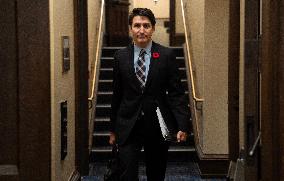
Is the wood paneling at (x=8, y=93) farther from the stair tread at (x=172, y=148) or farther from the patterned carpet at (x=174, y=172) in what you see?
the stair tread at (x=172, y=148)

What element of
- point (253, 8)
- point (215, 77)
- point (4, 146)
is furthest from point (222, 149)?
point (253, 8)

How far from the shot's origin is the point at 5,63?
3.33 m

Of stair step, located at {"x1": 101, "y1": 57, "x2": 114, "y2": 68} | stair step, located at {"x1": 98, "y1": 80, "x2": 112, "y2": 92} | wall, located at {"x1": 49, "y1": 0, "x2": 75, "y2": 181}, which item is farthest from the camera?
stair step, located at {"x1": 101, "y1": 57, "x2": 114, "y2": 68}

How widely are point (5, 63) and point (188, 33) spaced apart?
5757mm

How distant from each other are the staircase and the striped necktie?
11.9 feet

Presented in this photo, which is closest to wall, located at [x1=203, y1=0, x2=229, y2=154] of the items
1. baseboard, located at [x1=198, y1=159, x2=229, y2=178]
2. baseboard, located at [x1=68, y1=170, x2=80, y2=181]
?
baseboard, located at [x1=198, y1=159, x2=229, y2=178]

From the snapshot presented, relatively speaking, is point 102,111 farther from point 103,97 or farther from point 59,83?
point 59,83

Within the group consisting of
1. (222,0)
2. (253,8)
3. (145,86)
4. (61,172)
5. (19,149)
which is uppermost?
(222,0)

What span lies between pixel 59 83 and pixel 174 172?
322cm

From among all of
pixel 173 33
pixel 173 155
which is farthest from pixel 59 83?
pixel 173 33

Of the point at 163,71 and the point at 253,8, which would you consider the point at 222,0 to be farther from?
the point at 253,8

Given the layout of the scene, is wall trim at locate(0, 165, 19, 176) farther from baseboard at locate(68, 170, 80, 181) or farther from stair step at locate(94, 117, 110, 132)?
stair step at locate(94, 117, 110, 132)

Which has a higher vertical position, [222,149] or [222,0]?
[222,0]

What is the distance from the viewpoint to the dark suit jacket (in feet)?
13.1
